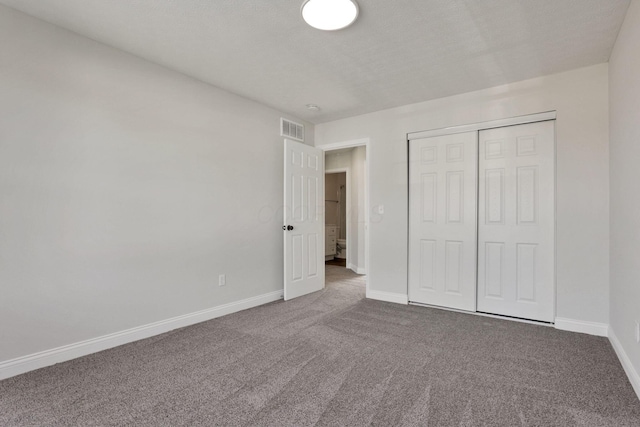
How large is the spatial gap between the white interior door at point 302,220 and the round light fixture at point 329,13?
6.43 ft

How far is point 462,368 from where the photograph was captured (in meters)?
2.26

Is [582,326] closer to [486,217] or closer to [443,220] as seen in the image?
[486,217]

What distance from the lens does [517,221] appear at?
3326 millimetres

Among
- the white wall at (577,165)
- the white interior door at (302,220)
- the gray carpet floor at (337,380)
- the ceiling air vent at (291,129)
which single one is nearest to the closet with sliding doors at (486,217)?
the white wall at (577,165)

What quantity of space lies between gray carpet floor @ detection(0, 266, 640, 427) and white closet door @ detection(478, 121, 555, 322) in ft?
1.15

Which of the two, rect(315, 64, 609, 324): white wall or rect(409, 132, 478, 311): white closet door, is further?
rect(409, 132, 478, 311): white closet door

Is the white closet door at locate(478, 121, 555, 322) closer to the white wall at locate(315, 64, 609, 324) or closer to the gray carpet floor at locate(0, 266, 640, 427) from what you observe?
the white wall at locate(315, 64, 609, 324)

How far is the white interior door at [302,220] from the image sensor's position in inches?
163

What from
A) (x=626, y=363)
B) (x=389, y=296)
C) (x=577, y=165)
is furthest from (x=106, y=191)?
(x=577, y=165)

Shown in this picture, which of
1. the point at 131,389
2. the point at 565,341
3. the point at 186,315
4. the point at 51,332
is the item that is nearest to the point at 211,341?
the point at 186,315

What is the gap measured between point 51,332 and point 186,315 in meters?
1.07

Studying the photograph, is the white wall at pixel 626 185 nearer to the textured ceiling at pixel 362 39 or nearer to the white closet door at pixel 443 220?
the textured ceiling at pixel 362 39

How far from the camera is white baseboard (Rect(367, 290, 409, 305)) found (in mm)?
4004

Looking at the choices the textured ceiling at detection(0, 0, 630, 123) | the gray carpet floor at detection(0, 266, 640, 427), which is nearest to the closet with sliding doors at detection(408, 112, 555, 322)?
the gray carpet floor at detection(0, 266, 640, 427)
